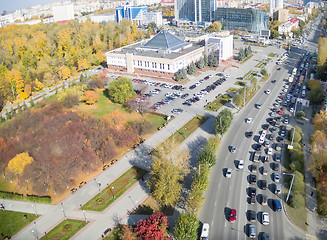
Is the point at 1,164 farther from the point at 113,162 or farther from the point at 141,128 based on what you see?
the point at 141,128

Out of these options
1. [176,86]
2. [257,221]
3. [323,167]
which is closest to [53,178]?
[257,221]

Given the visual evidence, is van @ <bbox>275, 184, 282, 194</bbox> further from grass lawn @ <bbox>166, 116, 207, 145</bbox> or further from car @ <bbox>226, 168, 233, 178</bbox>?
grass lawn @ <bbox>166, 116, 207, 145</bbox>

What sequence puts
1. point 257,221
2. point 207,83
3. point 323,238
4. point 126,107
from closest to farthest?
point 323,238 → point 257,221 → point 126,107 → point 207,83

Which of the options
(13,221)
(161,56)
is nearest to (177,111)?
(161,56)

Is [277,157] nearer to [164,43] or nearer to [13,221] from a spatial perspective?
[13,221]

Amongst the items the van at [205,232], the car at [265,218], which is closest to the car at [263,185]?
the car at [265,218]

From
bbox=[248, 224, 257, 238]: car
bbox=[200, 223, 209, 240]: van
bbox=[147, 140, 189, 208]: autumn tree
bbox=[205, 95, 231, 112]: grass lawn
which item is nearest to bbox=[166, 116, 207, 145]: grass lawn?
bbox=[205, 95, 231, 112]: grass lawn

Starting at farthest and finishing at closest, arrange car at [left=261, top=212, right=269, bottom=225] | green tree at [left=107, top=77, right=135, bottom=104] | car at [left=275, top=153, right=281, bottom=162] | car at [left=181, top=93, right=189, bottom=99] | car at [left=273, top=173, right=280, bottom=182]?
car at [left=181, top=93, right=189, bottom=99], green tree at [left=107, top=77, right=135, bottom=104], car at [left=275, top=153, right=281, bottom=162], car at [left=273, top=173, right=280, bottom=182], car at [left=261, top=212, right=269, bottom=225]
